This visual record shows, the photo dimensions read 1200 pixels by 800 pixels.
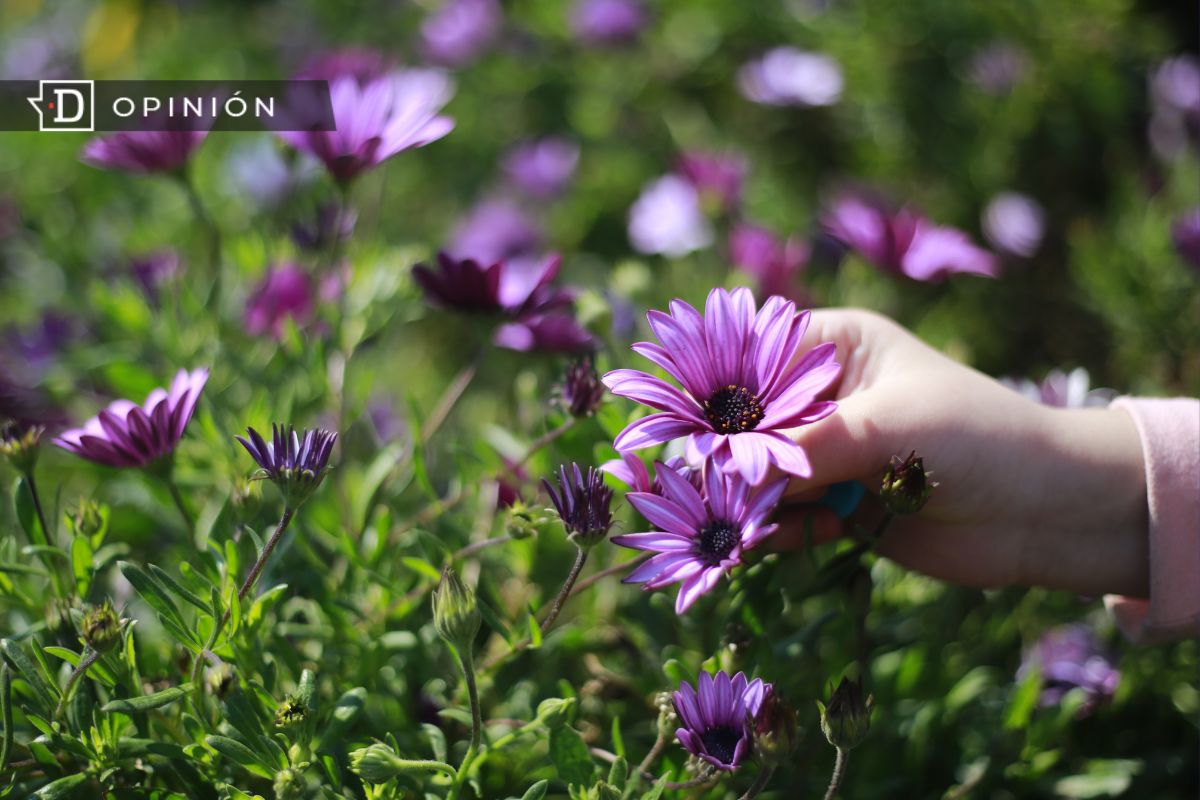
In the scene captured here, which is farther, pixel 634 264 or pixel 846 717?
pixel 634 264

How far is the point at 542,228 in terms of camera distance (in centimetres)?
207

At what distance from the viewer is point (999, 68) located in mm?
2115

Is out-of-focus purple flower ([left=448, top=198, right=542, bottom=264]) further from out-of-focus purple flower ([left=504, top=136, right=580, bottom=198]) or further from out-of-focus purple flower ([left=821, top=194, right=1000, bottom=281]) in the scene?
out-of-focus purple flower ([left=821, top=194, right=1000, bottom=281])

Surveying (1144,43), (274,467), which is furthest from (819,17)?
(274,467)

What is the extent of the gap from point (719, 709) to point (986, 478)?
339mm

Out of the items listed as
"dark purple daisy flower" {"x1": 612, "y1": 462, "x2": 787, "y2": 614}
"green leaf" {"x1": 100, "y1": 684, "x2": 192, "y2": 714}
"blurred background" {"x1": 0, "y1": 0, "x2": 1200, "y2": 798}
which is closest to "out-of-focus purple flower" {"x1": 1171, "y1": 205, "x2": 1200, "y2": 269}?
"blurred background" {"x1": 0, "y1": 0, "x2": 1200, "y2": 798}

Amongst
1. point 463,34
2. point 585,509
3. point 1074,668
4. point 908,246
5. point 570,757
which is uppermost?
point 463,34

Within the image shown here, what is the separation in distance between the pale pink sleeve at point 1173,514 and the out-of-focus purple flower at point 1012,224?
1006 millimetres

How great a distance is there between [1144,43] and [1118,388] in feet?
2.99

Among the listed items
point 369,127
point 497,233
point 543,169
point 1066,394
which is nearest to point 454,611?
point 369,127

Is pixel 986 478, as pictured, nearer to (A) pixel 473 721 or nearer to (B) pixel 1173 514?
(B) pixel 1173 514

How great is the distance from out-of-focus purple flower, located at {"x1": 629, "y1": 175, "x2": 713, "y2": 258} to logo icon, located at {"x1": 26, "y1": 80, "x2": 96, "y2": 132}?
89cm

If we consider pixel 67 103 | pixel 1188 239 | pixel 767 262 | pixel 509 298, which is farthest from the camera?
pixel 67 103

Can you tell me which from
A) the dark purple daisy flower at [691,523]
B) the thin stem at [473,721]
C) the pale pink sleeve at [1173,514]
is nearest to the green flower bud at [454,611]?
the thin stem at [473,721]
